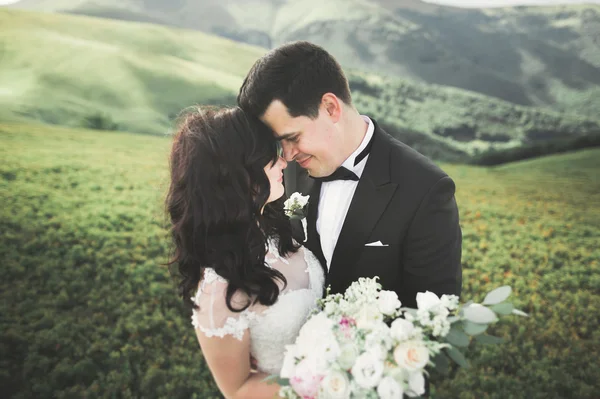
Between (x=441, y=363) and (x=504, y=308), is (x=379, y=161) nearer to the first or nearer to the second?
(x=504, y=308)

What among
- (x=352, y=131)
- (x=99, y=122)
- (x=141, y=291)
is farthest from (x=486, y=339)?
(x=99, y=122)

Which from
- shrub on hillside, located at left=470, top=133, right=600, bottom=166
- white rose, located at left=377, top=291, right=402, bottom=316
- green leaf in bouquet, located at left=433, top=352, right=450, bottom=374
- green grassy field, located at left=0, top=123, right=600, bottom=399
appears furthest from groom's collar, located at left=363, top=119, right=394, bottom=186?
shrub on hillside, located at left=470, top=133, right=600, bottom=166

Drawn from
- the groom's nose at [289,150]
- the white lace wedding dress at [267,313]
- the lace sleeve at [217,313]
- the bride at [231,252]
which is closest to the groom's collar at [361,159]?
the groom's nose at [289,150]

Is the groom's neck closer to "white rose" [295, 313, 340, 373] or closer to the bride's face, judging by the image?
the bride's face

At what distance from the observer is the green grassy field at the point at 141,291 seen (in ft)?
16.5

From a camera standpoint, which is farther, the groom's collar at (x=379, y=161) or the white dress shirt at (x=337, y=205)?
the white dress shirt at (x=337, y=205)

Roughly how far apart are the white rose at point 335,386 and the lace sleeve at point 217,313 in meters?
0.78

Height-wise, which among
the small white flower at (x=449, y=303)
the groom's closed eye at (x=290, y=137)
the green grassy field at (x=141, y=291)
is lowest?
the green grassy field at (x=141, y=291)

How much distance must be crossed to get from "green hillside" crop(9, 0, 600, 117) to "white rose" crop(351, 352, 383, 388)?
55873mm

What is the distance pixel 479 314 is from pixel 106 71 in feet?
132

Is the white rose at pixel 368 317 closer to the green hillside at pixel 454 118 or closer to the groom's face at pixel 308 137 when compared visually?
the groom's face at pixel 308 137

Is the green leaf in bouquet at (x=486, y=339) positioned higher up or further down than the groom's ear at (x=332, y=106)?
further down

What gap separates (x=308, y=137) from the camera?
2.95 metres

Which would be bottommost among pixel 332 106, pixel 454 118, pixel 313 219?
pixel 454 118
